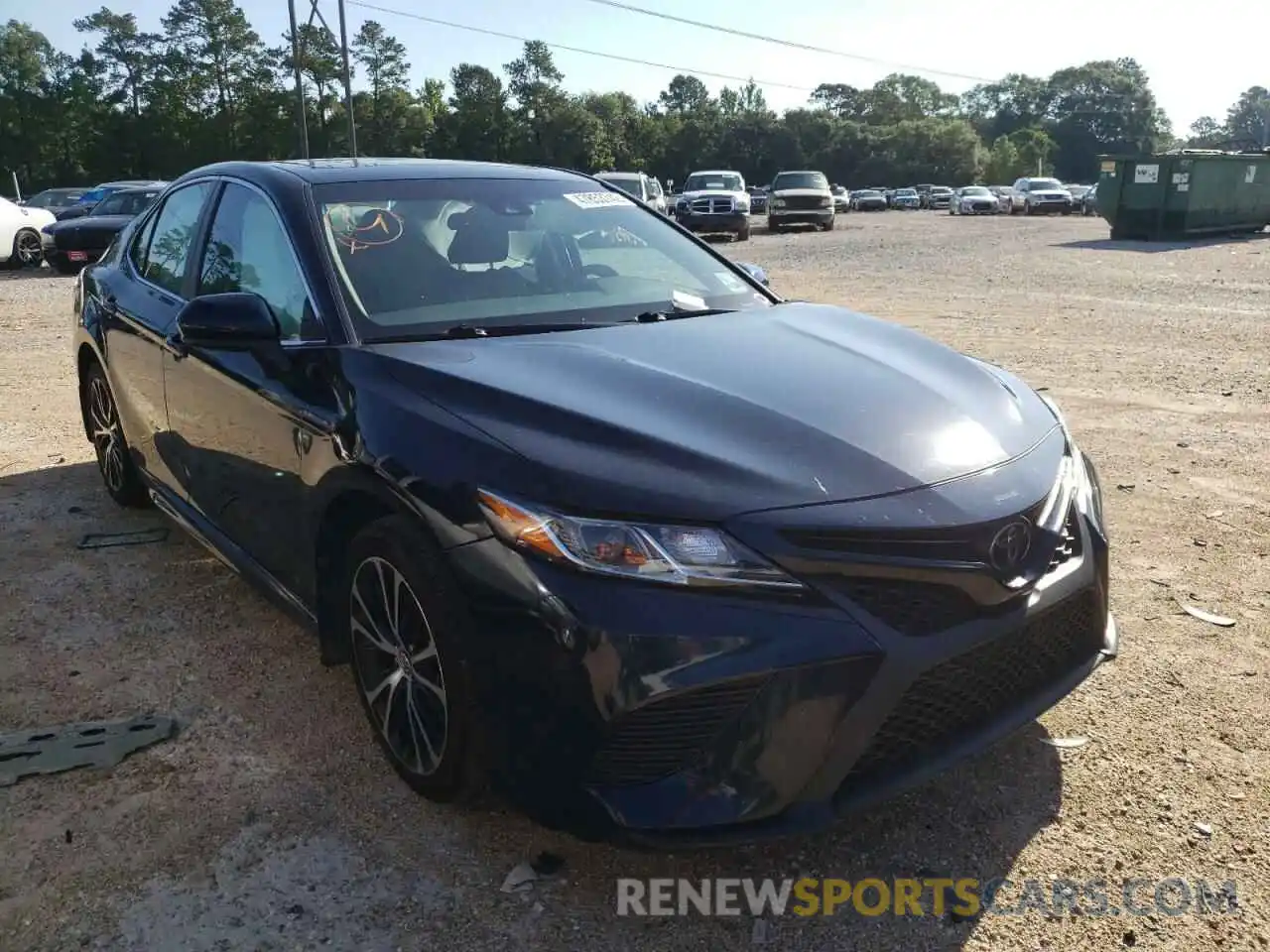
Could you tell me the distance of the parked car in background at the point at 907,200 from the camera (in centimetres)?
6731

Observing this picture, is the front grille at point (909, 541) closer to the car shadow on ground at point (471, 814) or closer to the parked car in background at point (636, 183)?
the car shadow on ground at point (471, 814)

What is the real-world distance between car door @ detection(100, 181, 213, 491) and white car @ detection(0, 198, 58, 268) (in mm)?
15947

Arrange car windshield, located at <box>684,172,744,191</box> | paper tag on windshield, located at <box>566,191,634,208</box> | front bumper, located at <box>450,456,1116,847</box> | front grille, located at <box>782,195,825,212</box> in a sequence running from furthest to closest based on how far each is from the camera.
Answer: front grille, located at <box>782,195,825,212</box>
car windshield, located at <box>684,172,744,191</box>
paper tag on windshield, located at <box>566,191,634,208</box>
front bumper, located at <box>450,456,1116,847</box>

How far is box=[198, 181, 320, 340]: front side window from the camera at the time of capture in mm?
3186

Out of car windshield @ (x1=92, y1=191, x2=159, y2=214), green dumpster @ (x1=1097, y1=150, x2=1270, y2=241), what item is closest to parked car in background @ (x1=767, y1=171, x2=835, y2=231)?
green dumpster @ (x1=1097, y1=150, x2=1270, y2=241)

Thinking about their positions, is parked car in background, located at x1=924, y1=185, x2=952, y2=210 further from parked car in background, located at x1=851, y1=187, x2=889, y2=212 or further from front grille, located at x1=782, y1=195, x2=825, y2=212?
front grille, located at x1=782, y1=195, x2=825, y2=212

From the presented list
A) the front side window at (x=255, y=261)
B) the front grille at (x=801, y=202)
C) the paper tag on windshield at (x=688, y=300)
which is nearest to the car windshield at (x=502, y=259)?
the paper tag on windshield at (x=688, y=300)

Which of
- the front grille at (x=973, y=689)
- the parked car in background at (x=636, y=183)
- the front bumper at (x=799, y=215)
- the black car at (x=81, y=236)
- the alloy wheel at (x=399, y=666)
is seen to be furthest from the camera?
the front bumper at (x=799, y=215)

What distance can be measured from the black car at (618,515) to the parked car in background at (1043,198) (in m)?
48.1

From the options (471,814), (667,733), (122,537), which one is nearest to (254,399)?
(471,814)

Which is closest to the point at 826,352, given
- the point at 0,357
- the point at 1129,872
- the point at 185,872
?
the point at 1129,872

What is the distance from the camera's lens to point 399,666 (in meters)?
2.73

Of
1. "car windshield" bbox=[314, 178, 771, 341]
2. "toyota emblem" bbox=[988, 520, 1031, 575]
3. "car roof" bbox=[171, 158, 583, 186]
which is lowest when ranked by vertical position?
"toyota emblem" bbox=[988, 520, 1031, 575]

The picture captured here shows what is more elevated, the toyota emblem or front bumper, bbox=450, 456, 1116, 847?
the toyota emblem
